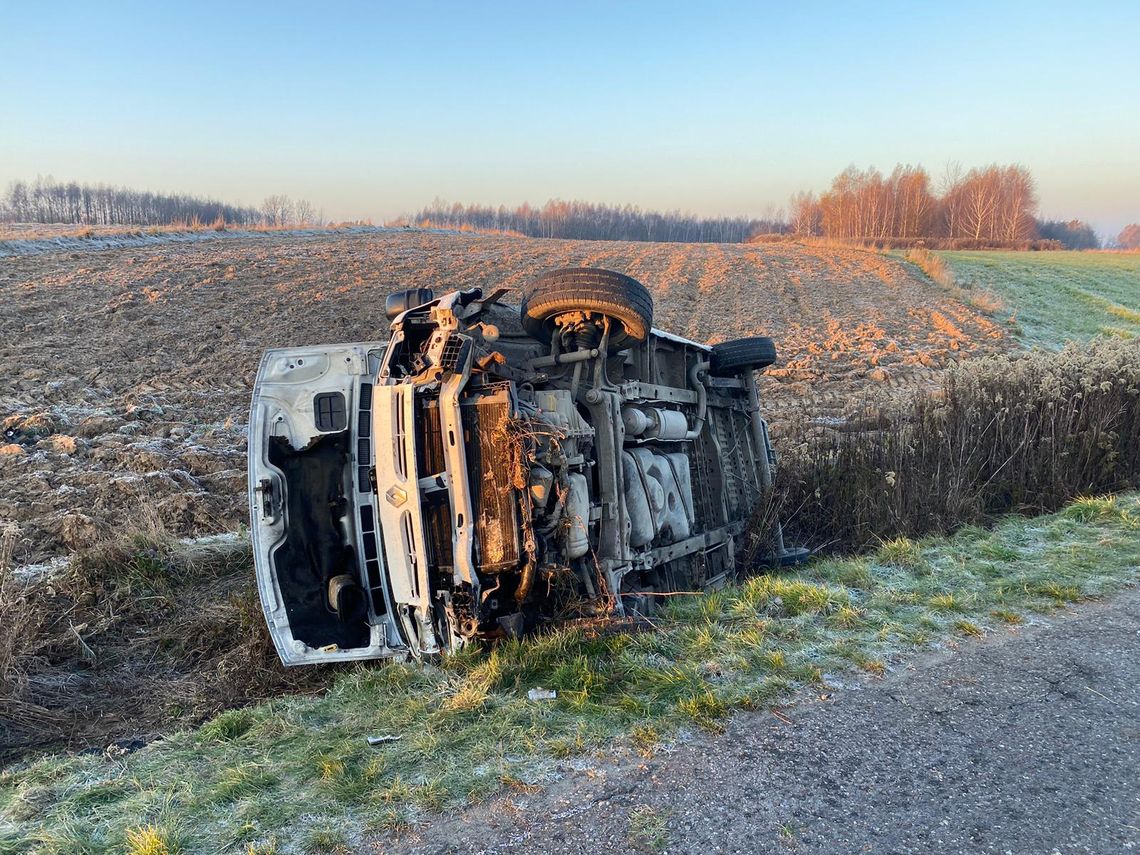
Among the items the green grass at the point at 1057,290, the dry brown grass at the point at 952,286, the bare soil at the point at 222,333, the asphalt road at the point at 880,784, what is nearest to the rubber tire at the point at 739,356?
the asphalt road at the point at 880,784

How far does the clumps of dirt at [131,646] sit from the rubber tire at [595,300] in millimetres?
2480

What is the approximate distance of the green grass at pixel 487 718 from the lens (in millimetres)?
2547

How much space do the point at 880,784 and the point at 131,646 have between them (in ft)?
14.3

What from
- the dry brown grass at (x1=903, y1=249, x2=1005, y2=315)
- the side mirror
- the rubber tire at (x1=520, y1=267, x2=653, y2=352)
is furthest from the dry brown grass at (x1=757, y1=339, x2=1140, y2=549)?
the dry brown grass at (x1=903, y1=249, x2=1005, y2=315)

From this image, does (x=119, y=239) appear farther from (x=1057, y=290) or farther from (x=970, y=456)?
(x=1057, y=290)

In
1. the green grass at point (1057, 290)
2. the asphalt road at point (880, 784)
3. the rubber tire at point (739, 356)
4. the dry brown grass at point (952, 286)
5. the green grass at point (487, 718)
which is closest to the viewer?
the asphalt road at point (880, 784)

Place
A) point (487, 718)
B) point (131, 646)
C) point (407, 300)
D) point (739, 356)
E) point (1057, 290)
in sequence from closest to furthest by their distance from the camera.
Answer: point (487, 718), point (407, 300), point (131, 646), point (739, 356), point (1057, 290)

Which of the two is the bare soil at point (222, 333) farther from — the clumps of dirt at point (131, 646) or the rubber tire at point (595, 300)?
the rubber tire at point (595, 300)

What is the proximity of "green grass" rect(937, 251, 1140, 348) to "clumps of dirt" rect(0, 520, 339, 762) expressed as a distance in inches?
690

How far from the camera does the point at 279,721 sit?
11.0 feet

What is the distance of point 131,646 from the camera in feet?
Answer: 15.3

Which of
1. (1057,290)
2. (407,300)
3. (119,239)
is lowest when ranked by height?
(407,300)

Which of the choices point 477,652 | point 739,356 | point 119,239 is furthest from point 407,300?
point 119,239

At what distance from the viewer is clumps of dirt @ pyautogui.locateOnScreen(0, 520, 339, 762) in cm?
386
